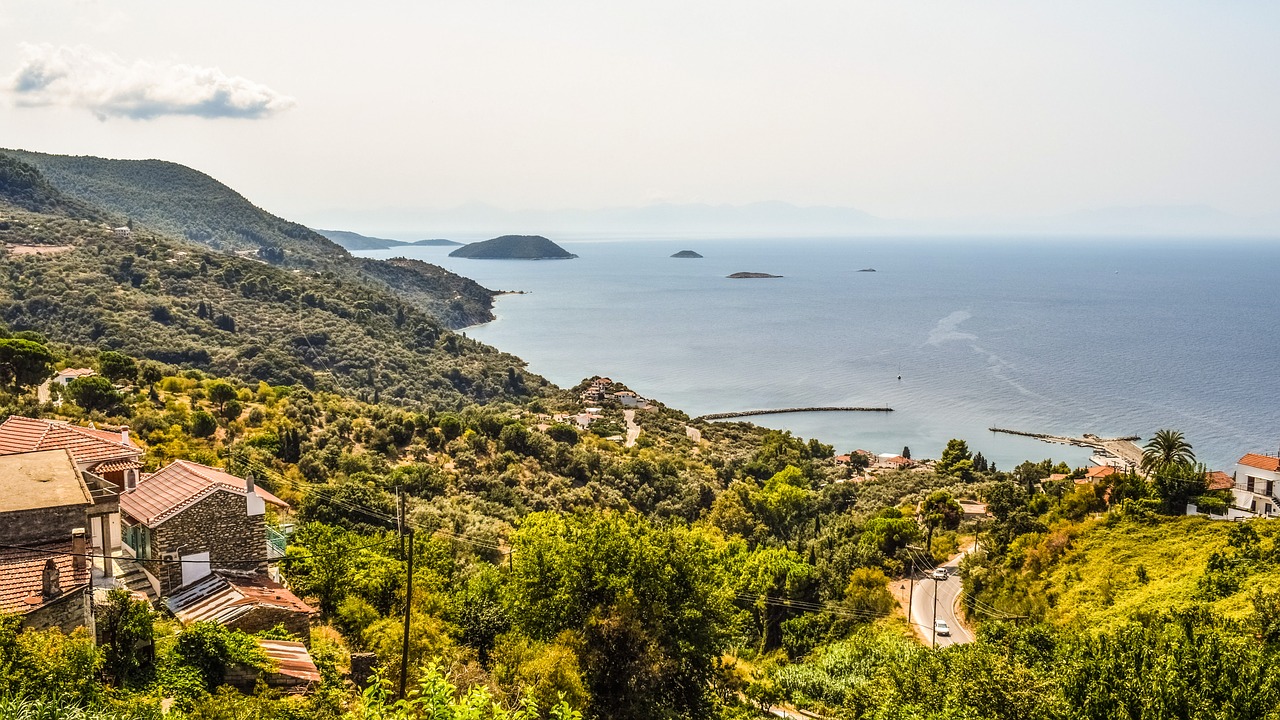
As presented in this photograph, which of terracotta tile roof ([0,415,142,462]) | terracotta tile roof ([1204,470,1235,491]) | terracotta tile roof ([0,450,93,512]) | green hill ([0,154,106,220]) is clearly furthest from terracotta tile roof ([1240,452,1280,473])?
green hill ([0,154,106,220])

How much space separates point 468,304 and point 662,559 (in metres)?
129

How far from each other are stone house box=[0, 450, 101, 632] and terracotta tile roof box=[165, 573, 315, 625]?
5.59ft

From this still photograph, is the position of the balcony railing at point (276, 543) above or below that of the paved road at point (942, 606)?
above

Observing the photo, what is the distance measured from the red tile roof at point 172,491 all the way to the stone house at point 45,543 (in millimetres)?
797

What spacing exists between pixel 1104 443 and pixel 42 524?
71.8 m

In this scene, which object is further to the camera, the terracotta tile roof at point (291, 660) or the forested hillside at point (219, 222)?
the forested hillside at point (219, 222)

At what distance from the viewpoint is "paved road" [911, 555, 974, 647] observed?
81.7ft

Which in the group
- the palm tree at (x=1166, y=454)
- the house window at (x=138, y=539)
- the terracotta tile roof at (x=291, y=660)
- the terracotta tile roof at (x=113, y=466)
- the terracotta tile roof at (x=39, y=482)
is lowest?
the palm tree at (x=1166, y=454)

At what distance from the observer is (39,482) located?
40.2ft

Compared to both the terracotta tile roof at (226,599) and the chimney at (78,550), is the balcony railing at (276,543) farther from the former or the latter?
the chimney at (78,550)

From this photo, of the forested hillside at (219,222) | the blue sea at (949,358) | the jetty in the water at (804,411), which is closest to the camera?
the blue sea at (949,358)

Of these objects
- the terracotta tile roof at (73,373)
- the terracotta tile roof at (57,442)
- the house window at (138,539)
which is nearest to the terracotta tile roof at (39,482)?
the house window at (138,539)

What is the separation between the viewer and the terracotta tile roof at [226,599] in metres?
12.4

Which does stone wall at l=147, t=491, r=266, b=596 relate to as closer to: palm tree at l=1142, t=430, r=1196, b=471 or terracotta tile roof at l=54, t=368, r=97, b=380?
terracotta tile roof at l=54, t=368, r=97, b=380
